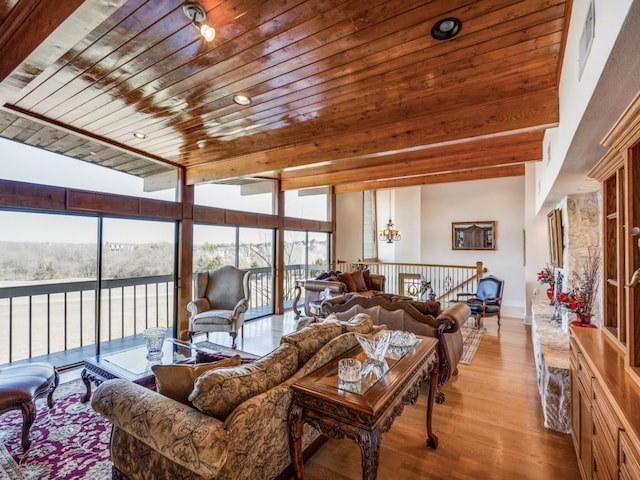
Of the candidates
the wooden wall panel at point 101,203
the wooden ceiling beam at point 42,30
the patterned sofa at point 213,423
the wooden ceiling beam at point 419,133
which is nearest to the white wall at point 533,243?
the wooden ceiling beam at point 419,133

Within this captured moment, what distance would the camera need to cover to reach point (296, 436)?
1666 mm

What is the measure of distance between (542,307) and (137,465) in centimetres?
552

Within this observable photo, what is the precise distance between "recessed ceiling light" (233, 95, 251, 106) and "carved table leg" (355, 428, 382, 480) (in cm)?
279

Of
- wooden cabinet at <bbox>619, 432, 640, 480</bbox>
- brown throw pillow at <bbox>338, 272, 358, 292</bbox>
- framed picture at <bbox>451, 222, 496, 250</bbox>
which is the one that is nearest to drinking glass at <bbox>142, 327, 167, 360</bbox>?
wooden cabinet at <bbox>619, 432, 640, 480</bbox>

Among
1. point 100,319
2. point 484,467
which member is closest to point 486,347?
point 484,467

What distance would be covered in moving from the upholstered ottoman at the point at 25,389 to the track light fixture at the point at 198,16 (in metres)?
2.75

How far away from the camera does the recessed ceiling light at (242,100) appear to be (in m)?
2.83

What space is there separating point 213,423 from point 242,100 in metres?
2.65

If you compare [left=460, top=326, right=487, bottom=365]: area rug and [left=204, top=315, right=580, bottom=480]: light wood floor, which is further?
[left=460, top=326, right=487, bottom=365]: area rug

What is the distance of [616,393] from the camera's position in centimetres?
128

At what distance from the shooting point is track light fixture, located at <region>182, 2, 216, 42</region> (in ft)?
5.69

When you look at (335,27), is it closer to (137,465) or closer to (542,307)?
(137,465)

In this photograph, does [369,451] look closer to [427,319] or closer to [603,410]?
[603,410]

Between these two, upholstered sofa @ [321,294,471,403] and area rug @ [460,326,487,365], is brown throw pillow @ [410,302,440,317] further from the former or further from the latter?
area rug @ [460,326,487,365]
